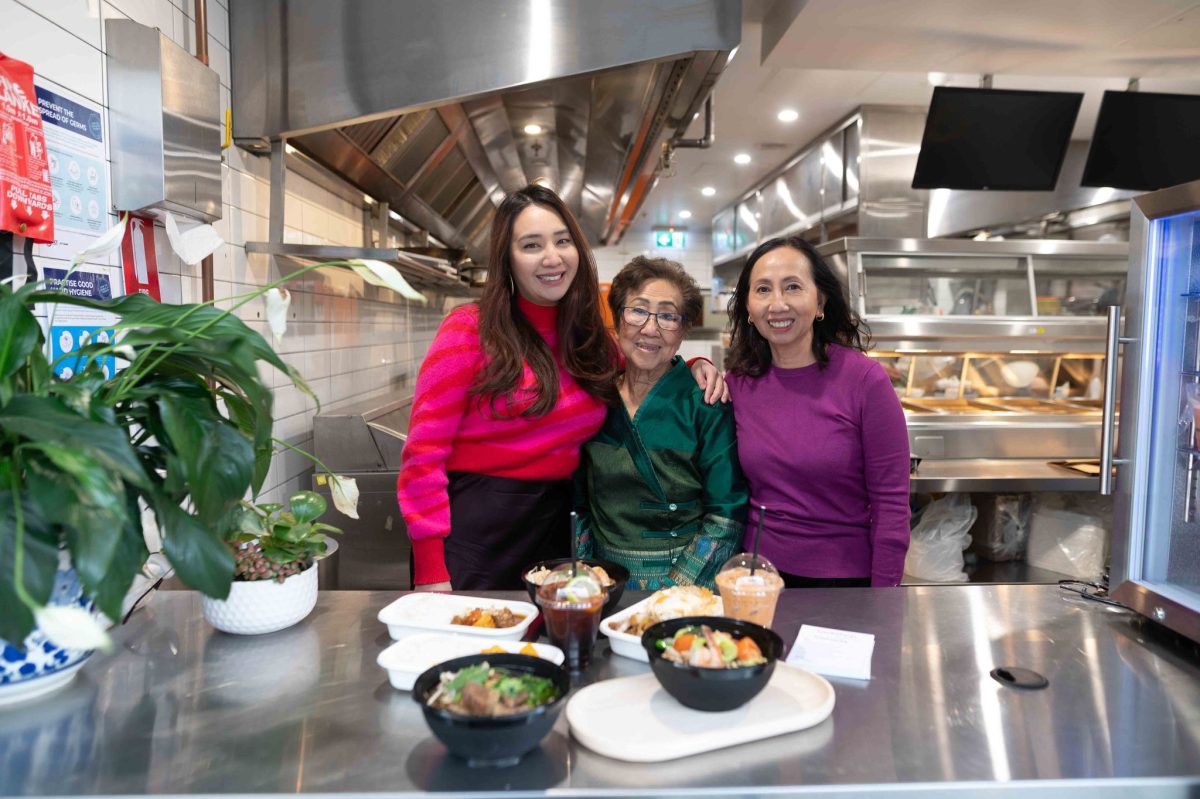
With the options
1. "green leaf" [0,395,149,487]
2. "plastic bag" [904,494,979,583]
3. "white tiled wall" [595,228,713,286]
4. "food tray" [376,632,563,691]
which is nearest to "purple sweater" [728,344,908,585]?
"food tray" [376,632,563,691]

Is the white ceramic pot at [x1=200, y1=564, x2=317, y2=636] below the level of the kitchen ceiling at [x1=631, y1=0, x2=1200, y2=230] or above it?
below

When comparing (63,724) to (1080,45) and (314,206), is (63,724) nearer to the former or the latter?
(314,206)

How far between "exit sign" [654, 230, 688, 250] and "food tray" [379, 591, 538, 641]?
454 inches

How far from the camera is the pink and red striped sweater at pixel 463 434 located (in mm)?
2031

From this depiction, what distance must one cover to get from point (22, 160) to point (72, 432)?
100 cm

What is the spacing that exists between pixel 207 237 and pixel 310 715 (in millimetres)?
877

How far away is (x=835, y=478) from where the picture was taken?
2.06m

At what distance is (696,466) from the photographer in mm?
2105

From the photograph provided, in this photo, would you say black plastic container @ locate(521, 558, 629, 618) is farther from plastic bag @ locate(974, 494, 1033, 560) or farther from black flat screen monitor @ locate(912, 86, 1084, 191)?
black flat screen monitor @ locate(912, 86, 1084, 191)

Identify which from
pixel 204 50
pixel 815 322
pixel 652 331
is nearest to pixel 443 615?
pixel 652 331

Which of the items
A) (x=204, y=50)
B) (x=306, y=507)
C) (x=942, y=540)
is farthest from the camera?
(x=942, y=540)

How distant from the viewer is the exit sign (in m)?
12.7

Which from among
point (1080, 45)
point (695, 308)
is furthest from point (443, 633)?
point (1080, 45)

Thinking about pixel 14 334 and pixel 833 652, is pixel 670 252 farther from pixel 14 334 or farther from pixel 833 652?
pixel 14 334
